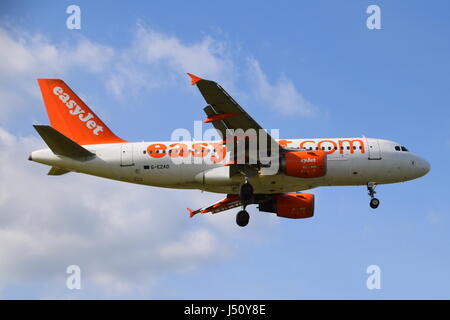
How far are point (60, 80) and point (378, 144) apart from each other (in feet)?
77.1

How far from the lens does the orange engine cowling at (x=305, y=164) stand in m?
42.6

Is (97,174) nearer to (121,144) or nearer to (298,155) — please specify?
(121,144)

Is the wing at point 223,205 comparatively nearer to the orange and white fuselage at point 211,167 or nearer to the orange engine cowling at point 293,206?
the orange engine cowling at point 293,206

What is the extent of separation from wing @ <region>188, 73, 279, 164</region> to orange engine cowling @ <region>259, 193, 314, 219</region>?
7831 millimetres

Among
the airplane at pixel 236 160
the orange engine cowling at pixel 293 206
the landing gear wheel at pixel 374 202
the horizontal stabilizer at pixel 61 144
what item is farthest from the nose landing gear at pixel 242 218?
the horizontal stabilizer at pixel 61 144

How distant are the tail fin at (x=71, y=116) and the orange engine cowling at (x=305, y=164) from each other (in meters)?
12.3

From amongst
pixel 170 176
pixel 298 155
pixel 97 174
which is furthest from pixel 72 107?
pixel 298 155

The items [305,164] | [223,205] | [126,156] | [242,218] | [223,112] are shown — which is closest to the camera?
[223,112]

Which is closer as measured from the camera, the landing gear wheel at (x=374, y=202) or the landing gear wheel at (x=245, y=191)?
the landing gear wheel at (x=245, y=191)

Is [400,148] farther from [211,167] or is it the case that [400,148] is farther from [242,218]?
[211,167]

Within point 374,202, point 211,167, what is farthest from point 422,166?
point 211,167

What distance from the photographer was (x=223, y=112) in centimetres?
4078

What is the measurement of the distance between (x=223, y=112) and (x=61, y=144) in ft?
36.8

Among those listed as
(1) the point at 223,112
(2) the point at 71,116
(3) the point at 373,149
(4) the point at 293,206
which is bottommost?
(4) the point at 293,206
